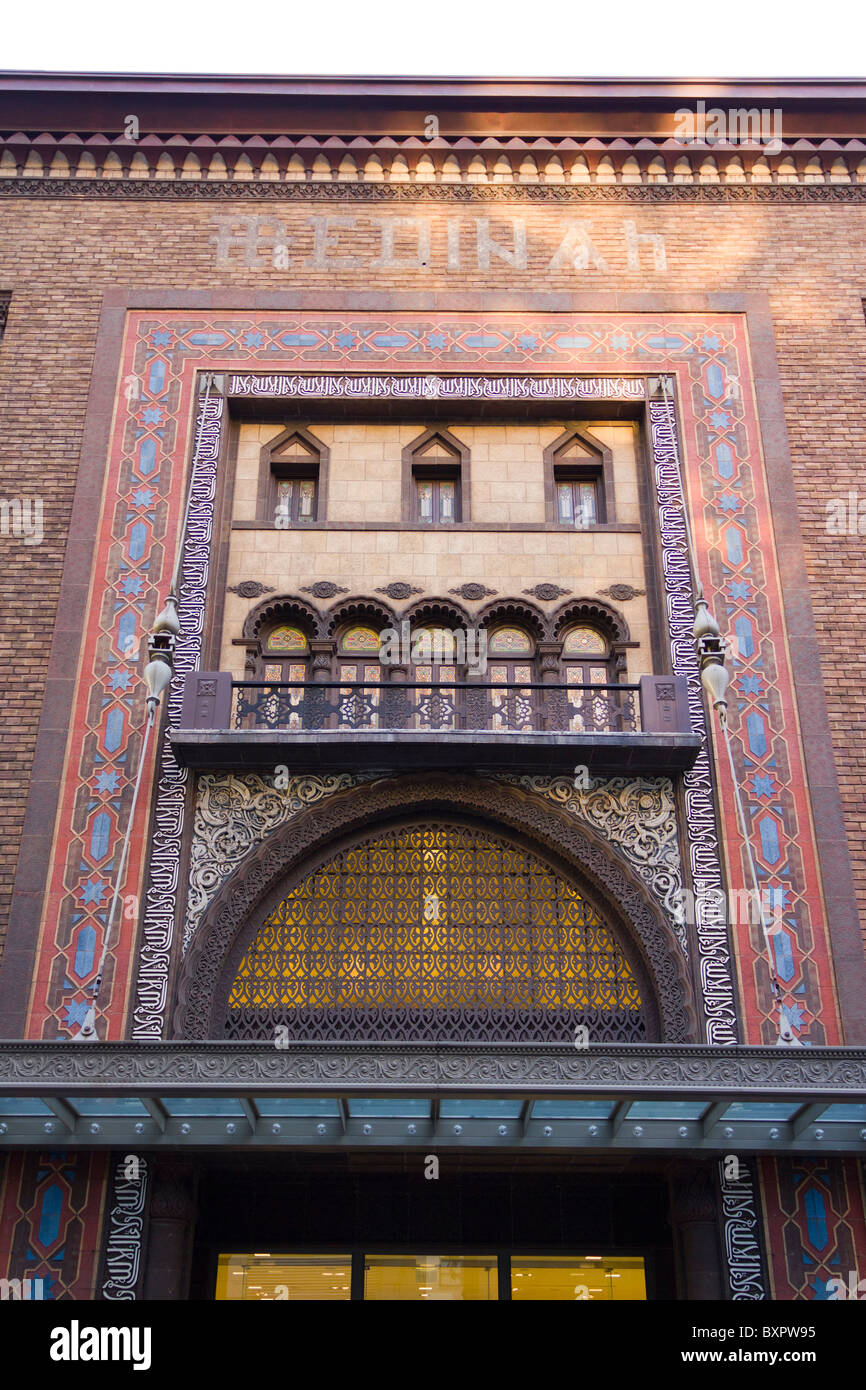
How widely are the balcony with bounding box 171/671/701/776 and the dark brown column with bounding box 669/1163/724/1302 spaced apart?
3414mm

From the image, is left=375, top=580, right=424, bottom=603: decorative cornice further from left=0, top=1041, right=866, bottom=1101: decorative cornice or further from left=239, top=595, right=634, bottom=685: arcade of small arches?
left=0, top=1041, right=866, bottom=1101: decorative cornice

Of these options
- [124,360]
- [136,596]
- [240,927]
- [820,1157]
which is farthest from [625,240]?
[820,1157]

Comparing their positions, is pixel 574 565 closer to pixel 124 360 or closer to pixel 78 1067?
pixel 124 360

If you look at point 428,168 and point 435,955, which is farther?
point 428,168

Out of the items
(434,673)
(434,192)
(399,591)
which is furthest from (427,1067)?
(434,192)

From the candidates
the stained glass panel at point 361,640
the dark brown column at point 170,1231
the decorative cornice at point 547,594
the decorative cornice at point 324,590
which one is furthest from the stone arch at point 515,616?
the dark brown column at point 170,1231

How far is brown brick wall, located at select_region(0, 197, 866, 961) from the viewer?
1298 cm

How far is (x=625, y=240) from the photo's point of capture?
47.8 feet

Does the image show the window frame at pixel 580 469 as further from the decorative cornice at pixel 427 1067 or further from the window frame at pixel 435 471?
the decorative cornice at pixel 427 1067

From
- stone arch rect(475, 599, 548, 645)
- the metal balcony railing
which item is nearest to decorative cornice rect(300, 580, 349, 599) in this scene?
the metal balcony railing

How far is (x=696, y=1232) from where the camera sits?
393 inches

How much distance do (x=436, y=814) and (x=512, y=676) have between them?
1648 mm

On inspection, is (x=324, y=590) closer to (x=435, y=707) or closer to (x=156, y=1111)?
(x=435, y=707)

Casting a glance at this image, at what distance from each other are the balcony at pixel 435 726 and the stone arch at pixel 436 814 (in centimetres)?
29
